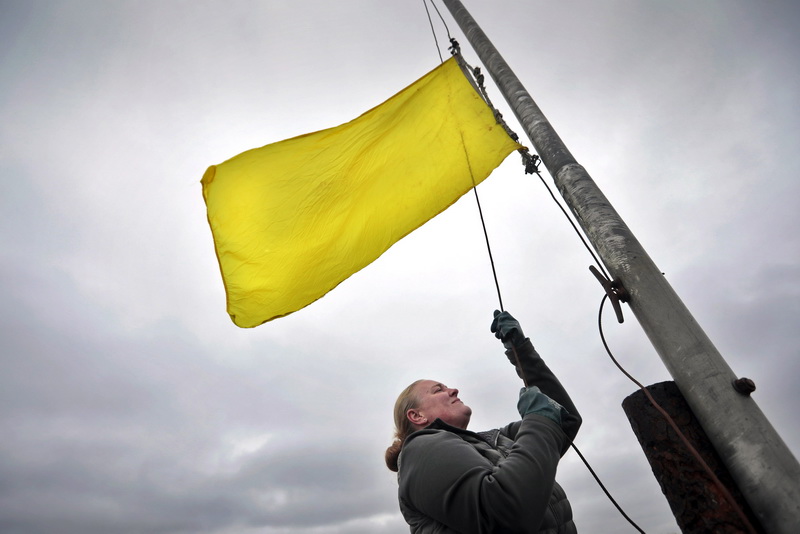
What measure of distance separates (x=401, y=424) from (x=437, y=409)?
382 mm

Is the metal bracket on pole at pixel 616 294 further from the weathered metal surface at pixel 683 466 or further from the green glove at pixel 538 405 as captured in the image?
the green glove at pixel 538 405

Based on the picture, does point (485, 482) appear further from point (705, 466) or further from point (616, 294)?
point (616, 294)

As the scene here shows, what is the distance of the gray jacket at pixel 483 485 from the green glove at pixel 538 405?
0.05 meters

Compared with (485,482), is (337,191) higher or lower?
higher

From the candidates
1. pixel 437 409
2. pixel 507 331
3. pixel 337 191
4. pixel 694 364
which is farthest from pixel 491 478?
pixel 337 191

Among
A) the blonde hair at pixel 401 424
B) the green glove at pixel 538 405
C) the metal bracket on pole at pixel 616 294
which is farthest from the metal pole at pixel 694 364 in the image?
the blonde hair at pixel 401 424

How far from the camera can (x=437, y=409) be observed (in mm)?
3344

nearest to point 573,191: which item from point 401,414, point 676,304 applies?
point 676,304

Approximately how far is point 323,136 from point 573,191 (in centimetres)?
313

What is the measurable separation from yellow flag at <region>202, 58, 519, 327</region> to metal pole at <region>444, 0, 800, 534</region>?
162 centimetres

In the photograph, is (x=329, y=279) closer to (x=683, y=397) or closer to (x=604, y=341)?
(x=604, y=341)

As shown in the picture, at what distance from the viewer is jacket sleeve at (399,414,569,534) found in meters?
2.06

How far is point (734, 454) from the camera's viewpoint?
1.76 m

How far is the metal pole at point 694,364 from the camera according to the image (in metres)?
1.63
